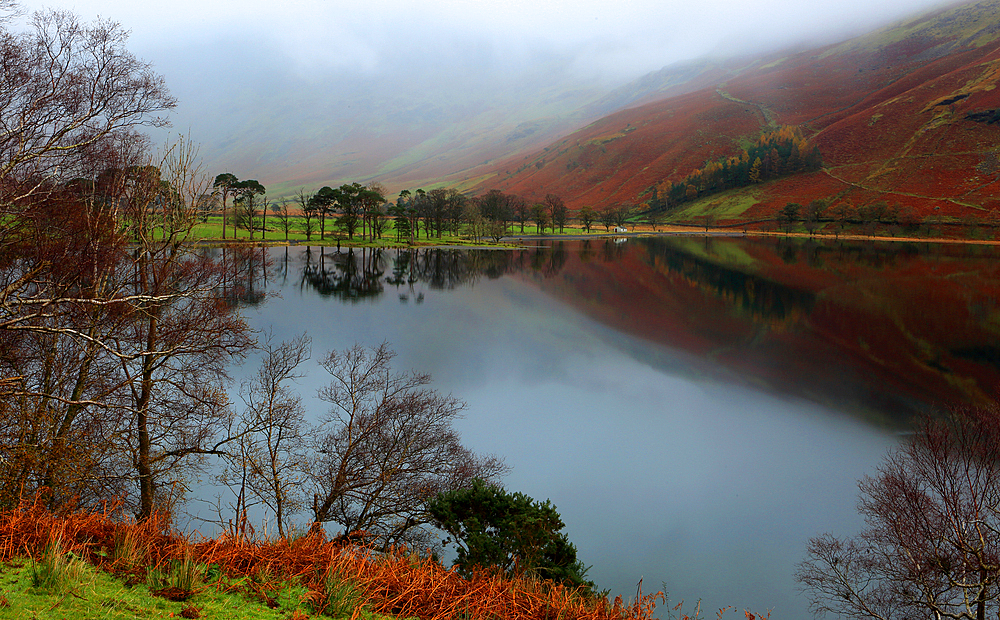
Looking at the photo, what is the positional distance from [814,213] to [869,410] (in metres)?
128

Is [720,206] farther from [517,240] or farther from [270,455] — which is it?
[270,455]

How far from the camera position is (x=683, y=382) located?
86.0ft

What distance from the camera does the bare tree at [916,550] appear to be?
35.6 ft

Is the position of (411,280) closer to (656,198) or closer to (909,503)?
(909,503)

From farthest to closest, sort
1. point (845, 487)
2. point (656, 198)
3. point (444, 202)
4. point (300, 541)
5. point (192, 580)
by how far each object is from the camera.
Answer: point (656, 198)
point (444, 202)
point (845, 487)
point (300, 541)
point (192, 580)

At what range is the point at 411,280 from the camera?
2044 inches

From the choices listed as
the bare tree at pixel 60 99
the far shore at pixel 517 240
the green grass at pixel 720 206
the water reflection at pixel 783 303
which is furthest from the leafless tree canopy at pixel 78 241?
the green grass at pixel 720 206

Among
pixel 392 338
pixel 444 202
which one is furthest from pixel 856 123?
pixel 392 338

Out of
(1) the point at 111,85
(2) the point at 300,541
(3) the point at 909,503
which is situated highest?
(1) the point at 111,85

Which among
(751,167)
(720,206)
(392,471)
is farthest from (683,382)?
(751,167)

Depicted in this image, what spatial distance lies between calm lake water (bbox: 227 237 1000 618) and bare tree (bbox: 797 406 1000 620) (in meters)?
0.81

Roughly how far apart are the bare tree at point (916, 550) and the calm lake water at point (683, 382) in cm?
81

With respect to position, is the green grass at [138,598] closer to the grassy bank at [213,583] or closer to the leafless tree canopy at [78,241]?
the grassy bank at [213,583]

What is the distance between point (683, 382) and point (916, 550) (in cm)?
1473
